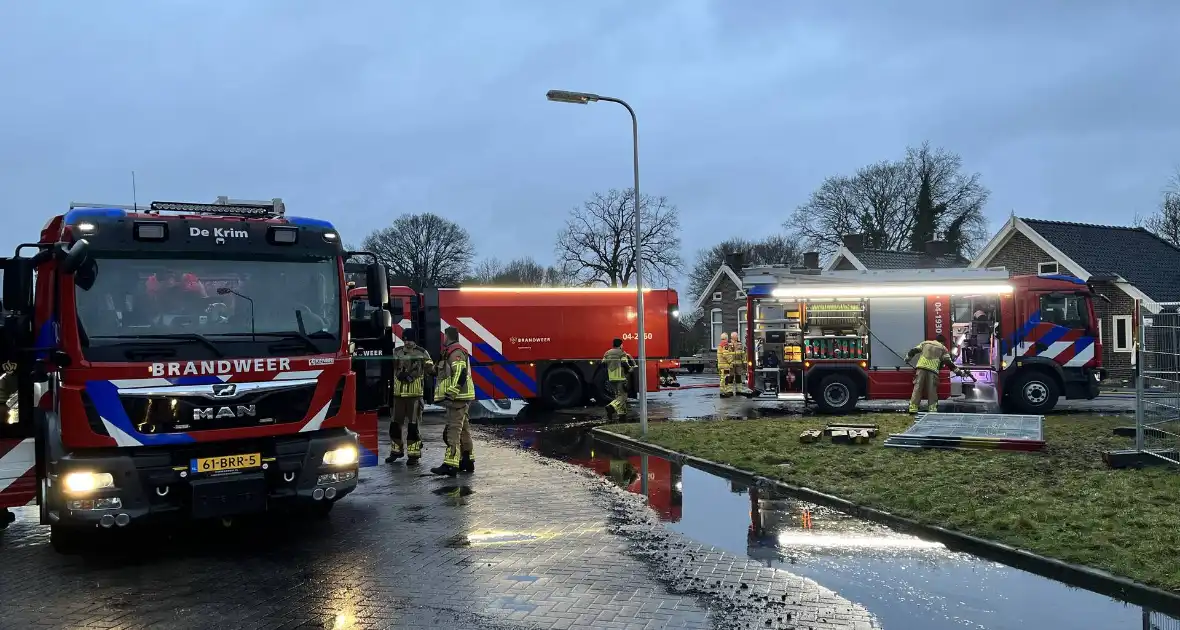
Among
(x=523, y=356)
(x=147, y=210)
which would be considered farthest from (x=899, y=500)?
(x=523, y=356)

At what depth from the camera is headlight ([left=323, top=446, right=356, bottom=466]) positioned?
695 centimetres

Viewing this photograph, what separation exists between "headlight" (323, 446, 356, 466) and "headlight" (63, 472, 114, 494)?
1.54 m

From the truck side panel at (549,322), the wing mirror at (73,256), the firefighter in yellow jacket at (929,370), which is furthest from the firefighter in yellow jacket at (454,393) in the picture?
the firefighter in yellow jacket at (929,370)

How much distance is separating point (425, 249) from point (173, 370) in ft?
203

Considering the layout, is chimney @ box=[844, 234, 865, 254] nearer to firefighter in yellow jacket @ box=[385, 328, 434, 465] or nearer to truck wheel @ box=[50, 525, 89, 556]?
firefighter in yellow jacket @ box=[385, 328, 434, 465]

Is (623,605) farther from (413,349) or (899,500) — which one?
(413,349)

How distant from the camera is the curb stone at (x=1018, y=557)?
5.31 meters

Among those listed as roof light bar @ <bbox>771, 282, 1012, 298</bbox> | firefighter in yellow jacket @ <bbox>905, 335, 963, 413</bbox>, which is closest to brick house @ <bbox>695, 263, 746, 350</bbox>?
roof light bar @ <bbox>771, 282, 1012, 298</bbox>

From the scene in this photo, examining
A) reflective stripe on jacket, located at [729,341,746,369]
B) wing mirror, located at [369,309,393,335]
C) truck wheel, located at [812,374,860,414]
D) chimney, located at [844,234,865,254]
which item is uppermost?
chimney, located at [844,234,865,254]

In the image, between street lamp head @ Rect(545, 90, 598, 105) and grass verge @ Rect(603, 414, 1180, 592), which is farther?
street lamp head @ Rect(545, 90, 598, 105)

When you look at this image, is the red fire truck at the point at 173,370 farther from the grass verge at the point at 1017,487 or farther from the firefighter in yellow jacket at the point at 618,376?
the firefighter in yellow jacket at the point at 618,376

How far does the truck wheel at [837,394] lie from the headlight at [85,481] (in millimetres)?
13202

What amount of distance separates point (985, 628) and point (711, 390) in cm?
2086

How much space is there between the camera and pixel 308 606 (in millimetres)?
5406
